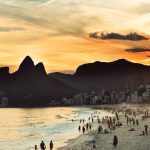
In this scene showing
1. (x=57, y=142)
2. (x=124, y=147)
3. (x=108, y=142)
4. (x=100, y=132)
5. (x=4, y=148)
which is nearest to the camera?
(x=124, y=147)

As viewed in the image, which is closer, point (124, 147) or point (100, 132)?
point (124, 147)

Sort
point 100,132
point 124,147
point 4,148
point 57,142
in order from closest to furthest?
point 124,147 → point 4,148 → point 57,142 → point 100,132

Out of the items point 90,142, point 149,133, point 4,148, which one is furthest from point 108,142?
point 4,148

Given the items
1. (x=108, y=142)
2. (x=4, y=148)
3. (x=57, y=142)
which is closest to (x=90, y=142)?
(x=108, y=142)

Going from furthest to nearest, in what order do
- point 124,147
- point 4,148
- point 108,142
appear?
1. point 4,148
2. point 108,142
3. point 124,147

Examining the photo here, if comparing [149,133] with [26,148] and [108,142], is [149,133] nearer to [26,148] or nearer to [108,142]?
[108,142]

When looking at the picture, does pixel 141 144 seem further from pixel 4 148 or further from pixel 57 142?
pixel 4 148

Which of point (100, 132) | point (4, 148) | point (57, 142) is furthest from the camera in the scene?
point (100, 132)

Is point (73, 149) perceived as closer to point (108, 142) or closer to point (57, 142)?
point (108, 142)

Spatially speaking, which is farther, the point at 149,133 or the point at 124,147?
the point at 149,133
